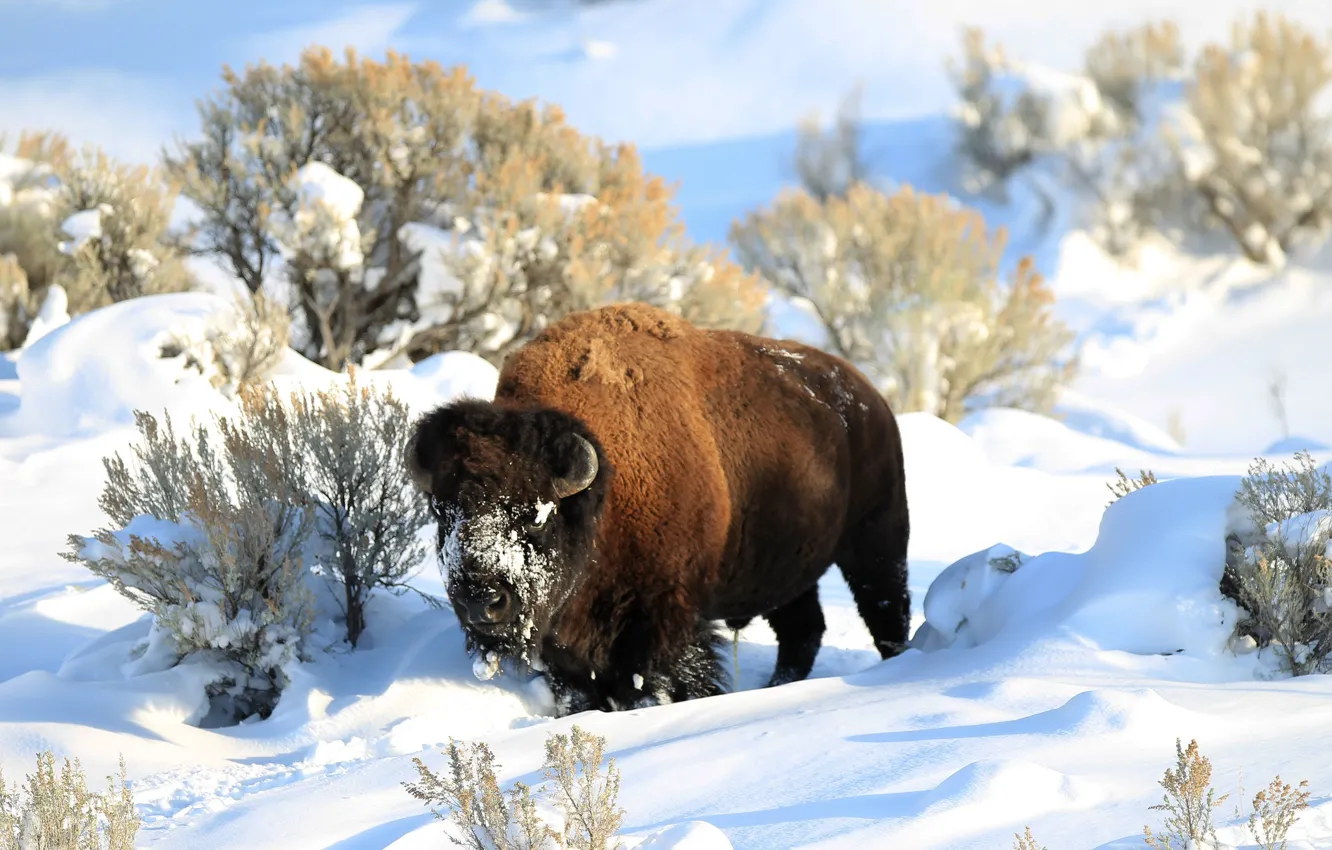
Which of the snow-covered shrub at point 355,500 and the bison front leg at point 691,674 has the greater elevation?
the snow-covered shrub at point 355,500

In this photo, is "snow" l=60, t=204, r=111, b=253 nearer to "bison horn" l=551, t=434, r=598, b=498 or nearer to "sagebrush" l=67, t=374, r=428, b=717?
"sagebrush" l=67, t=374, r=428, b=717

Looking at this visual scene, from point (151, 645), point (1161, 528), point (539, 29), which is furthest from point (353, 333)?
point (539, 29)

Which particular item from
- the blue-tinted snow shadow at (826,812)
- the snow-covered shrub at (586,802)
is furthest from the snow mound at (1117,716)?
the snow-covered shrub at (586,802)

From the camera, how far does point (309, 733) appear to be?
5.14m

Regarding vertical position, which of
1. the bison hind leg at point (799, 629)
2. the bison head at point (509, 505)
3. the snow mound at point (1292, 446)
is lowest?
the snow mound at point (1292, 446)

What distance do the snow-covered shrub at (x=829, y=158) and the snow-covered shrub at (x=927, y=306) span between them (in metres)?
11.6

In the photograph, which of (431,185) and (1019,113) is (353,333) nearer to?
(431,185)

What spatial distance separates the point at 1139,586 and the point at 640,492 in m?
2.01

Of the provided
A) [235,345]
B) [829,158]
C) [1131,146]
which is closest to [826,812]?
[235,345]

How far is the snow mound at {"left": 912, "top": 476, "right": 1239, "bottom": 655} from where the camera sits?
495 cm

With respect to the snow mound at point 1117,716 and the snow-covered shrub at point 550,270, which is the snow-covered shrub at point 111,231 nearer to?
the snow-covered shrub at point 550,270

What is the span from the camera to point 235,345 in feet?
37.5

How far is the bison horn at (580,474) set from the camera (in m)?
4.89

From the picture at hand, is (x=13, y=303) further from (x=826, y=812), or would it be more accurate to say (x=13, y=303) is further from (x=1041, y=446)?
(x=826, y=812)
